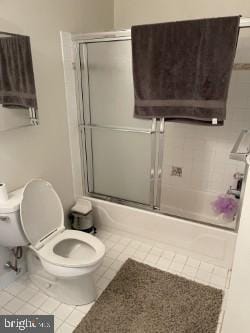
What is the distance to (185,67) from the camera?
166 centimetres

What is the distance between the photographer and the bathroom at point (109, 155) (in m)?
1.75

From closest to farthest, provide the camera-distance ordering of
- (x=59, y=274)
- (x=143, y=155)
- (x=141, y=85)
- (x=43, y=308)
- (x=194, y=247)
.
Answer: (x=59, y=274)
(x=43, y=308)
(x=141, y=85)
(x=194, y=247)
(x=143, y=155)

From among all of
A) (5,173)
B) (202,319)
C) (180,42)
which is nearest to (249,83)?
(180,42)

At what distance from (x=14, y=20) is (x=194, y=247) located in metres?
2.09

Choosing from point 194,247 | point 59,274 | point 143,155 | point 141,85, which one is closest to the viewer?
point 59,274

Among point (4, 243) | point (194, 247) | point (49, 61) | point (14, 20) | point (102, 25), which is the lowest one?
point (194, 247)

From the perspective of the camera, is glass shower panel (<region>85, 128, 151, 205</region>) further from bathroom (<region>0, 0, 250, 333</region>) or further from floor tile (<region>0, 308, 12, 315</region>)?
floor tile (<region>0, 308, 12, 315</region>)

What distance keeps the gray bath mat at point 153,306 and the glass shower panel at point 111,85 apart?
1216 millimetres

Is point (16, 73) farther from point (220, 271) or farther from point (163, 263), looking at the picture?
point (220, 271)

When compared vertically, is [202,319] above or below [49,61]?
below

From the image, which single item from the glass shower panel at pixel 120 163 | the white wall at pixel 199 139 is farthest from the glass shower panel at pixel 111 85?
the white wall at pixel 199 139

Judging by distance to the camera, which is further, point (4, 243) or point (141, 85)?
point (141, 85)

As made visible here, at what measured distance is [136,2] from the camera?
7.61 ft

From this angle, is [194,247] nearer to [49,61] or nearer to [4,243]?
[4,243]
